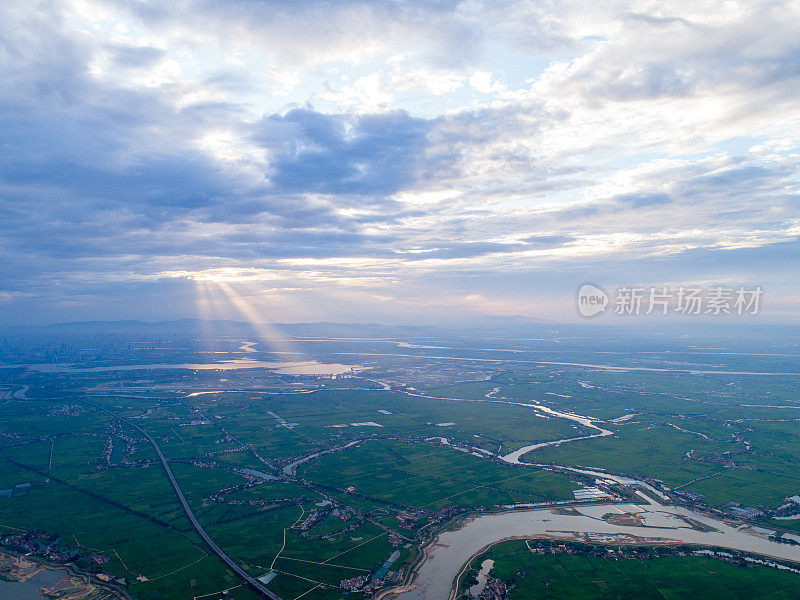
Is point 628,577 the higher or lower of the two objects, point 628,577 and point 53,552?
the higher

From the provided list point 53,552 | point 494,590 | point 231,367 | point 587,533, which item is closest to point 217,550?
point 53,552

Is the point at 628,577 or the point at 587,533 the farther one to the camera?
the point at 587,533

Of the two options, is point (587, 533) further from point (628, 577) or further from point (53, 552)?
point (53, 552)

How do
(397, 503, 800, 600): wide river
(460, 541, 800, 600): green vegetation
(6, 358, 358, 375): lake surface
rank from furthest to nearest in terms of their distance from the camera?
(6, 358, 358, 375): lake surface
(397, 503, 800, 600): wide river
(460, 541, 800, 600): green vegetation

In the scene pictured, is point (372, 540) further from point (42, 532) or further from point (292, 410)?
point (292, 410)

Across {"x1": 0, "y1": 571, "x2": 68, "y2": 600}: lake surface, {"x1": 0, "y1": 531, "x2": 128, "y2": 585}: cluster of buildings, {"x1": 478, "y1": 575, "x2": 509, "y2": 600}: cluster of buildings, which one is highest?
{"x1": 478, "y1": 575, "x2": 509, "y2": 600}: cluster of buildings

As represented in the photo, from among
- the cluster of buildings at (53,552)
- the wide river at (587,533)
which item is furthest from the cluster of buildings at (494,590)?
the cluster of buildings at (53,552)

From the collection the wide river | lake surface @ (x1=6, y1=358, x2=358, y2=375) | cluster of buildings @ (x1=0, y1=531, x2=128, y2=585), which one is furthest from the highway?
lake surface @ (x1=6, y1=358, x2=358, y2=375)

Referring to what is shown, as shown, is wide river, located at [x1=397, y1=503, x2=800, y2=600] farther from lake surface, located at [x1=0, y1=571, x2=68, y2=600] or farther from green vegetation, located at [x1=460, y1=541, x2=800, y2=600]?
lake surface, located at [x1=0, y1=571, x2=68, y2=600]
